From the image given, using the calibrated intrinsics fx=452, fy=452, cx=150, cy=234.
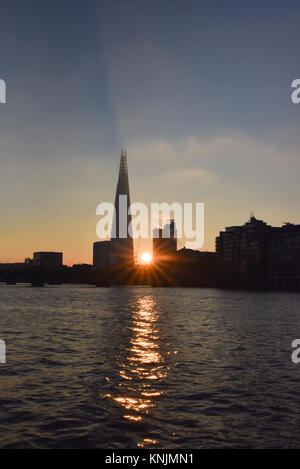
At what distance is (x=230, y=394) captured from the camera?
17625 mm

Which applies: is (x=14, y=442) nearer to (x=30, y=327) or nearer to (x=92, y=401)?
(x=92, y=401)

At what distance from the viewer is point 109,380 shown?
65.0 feet

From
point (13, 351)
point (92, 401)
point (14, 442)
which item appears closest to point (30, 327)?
point (13, 351)

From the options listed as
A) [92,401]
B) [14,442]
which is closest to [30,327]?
[92,401]
